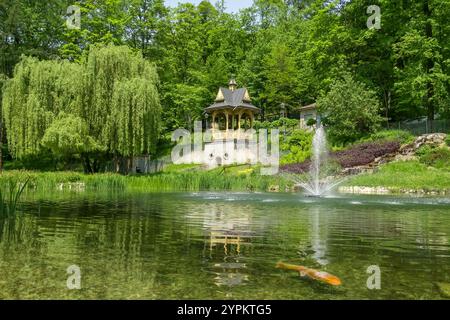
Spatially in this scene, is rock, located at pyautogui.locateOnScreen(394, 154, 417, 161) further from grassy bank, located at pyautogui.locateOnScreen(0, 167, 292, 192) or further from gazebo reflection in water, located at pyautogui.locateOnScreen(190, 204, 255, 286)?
gazebo reflection in water, located at pyautogui.locateOnScreen(190, 204, 255, 286)

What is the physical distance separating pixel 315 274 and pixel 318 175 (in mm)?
22342

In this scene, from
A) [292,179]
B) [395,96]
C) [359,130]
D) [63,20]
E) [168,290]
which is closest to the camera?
[168,290]

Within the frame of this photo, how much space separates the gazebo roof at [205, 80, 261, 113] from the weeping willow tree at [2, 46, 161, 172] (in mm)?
11770

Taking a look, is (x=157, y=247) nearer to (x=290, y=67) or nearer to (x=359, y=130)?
(x=359, y=130)

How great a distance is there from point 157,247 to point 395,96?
115 feet

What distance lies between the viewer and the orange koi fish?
4.59 m

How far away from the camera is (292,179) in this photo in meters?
25.3

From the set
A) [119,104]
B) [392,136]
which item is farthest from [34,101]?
[392,136]

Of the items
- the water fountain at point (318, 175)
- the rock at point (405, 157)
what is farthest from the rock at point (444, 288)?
the rock at point (405, 157)

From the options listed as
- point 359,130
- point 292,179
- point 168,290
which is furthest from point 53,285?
point 359,130

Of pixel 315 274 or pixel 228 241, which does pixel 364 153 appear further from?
pixel 315 274

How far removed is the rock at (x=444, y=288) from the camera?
165 inches

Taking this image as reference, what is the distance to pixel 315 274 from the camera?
15.7 ft

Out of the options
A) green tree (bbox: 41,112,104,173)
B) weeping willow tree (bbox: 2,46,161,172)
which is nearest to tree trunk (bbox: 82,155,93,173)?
weeping willow tree (bbox: 2,46,161,172)
